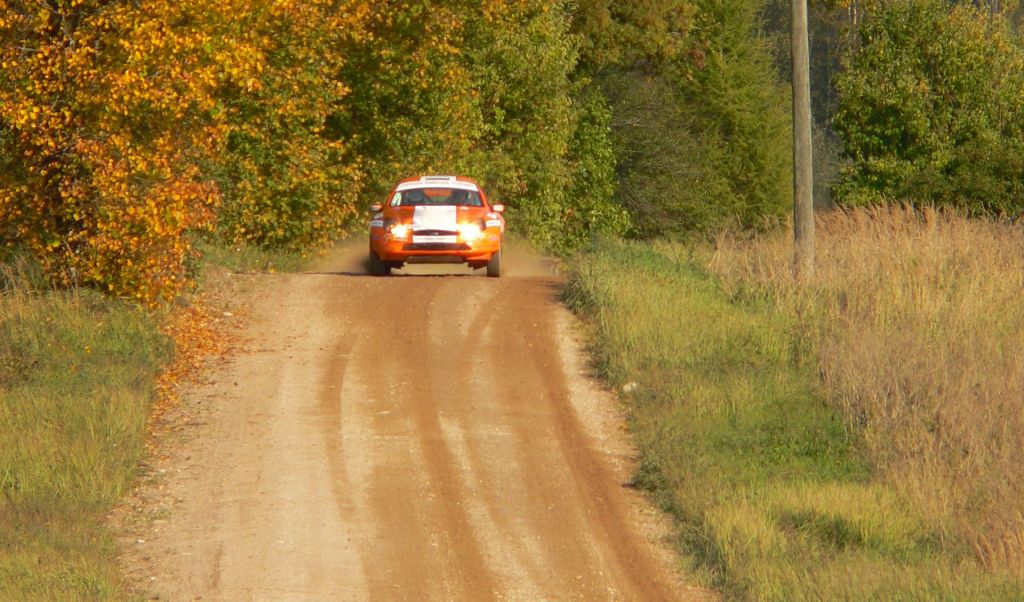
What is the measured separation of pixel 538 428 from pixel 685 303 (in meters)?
3.79

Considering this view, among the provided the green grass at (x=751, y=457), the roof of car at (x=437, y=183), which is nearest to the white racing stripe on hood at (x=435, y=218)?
the roof of car at (x=437, y=183)

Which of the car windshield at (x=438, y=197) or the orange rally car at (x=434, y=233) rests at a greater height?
the car windshield at (x=438, y=197)

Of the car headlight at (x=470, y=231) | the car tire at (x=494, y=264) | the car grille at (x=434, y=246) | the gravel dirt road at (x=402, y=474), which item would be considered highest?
the car headlight at (x=470, y=231)

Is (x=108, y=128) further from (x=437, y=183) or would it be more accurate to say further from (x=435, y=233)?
(x=437, y=183)

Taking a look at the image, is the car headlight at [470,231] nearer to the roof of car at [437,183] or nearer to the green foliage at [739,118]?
the roof of car at [437,183]

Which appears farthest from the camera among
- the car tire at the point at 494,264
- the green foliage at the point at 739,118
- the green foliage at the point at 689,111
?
the green foliage at the point at 739,118

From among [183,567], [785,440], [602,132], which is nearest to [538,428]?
[785,440]

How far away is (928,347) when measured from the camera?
44.4ft

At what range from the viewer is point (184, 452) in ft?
40.3

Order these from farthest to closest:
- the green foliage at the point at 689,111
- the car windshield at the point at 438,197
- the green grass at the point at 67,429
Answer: the green foliage at the point at 689,111
the car windshield at the point at 438,197
the green grass at the point at 67,429

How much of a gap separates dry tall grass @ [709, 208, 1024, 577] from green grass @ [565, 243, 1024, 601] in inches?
9.0

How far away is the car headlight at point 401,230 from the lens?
19828mm

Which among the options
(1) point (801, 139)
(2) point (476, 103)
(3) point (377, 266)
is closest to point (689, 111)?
(2) point (476, 103)

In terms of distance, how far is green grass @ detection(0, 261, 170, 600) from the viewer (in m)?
9.50
